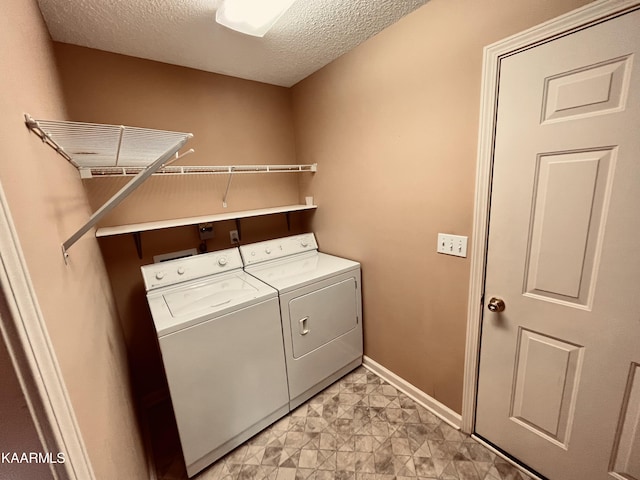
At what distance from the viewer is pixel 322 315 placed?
187cm

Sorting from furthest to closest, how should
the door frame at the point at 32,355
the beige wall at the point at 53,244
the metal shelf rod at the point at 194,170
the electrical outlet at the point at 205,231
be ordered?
the electrical outlet at the point at 205,231, the metal shelf rod at the point at 194,170, the beige wall at the point at 53,244, the door frame at the point at 32,355

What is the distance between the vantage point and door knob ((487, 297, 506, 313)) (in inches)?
53.0

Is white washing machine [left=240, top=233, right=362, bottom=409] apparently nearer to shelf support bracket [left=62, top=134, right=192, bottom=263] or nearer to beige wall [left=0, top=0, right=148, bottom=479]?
beige wall [left=0, top=0, right=148, bottom=479]

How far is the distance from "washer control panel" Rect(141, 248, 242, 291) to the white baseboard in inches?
53.3

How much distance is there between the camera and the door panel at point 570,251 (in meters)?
0.97

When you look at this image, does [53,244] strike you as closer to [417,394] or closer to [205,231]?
[205,231]

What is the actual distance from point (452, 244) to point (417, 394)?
113 centimetres

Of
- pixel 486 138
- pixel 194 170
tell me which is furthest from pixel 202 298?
pixel 486 138

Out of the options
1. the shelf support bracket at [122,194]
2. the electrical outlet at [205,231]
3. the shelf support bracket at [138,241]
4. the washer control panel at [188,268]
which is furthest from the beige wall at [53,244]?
the electrical outlet at [205,231]

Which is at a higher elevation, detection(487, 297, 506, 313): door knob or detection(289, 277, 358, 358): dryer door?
detection(487, 297, 506, 313): door knob

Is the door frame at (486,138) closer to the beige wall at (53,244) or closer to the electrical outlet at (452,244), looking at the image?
the electrical outlet at (452,244)

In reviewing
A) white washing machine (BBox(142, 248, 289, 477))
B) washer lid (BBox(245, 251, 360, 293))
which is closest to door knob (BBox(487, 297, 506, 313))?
washer lid (BBox(245, 251, 360, 293))

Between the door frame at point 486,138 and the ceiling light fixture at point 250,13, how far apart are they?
38.0 inches

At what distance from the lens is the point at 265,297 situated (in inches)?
62.9
